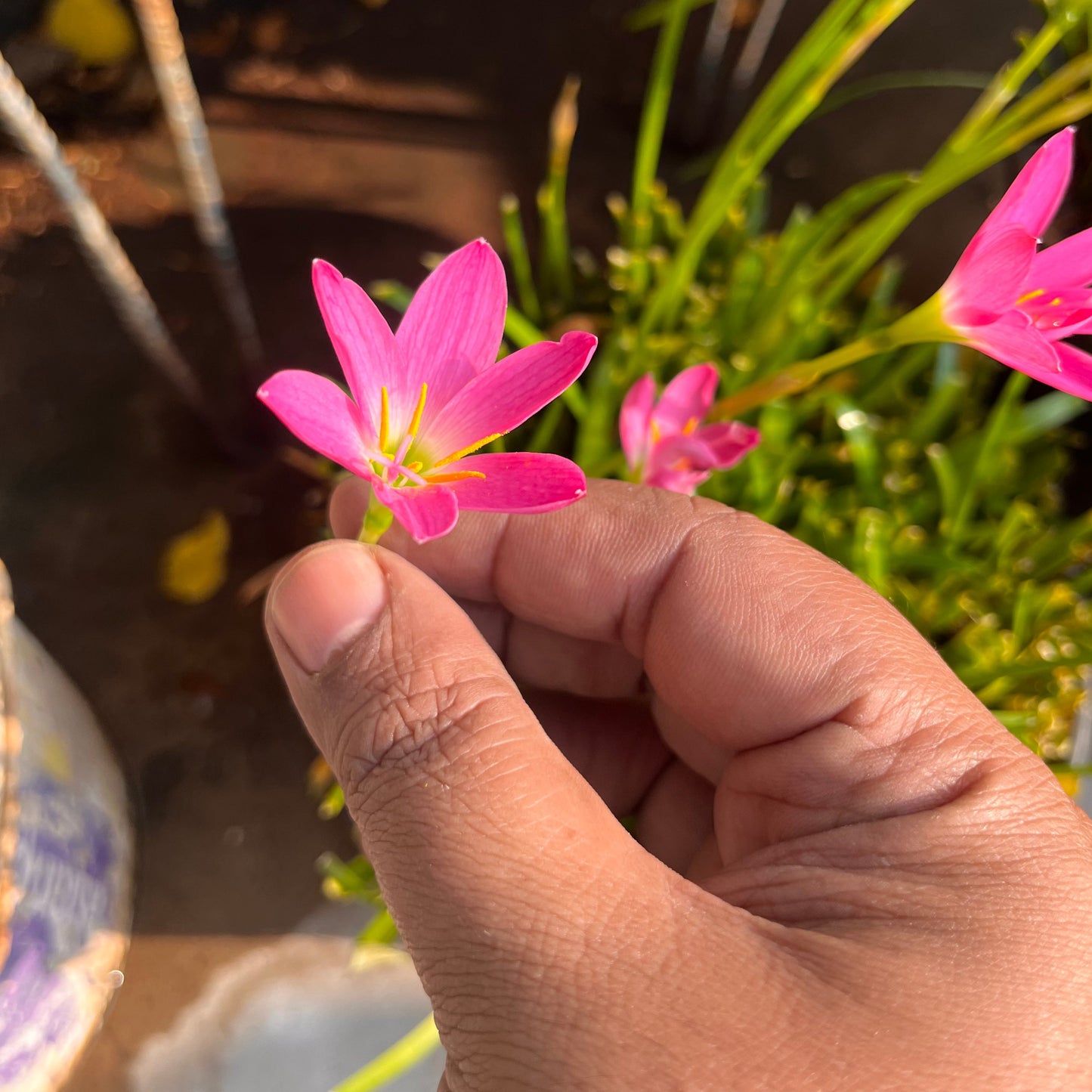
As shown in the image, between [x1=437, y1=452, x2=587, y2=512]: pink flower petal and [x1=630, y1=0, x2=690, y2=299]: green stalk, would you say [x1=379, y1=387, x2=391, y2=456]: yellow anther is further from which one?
[x1=630, y1=0, x2=690, y2=299]: green stalk

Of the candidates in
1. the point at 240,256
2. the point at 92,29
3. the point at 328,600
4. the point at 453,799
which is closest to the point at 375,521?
the point at 328,600

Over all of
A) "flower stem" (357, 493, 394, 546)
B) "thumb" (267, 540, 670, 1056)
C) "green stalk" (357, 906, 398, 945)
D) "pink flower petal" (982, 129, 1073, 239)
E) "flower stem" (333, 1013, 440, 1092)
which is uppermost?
"pink flower petal" (982, 129, 1073, 239)

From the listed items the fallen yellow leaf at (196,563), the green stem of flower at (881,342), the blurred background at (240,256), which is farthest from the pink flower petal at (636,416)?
the fallen yellow leaf at (196,563)

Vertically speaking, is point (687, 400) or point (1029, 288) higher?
point (1029, 288)

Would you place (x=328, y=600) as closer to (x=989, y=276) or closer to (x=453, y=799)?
(x=453, y=799)

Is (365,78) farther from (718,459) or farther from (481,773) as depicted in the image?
(481,773)

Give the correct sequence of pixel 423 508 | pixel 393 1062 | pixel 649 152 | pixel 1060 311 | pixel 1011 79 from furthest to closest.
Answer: pixel 649 152 < pixel 393 1062 < pixel 1011 79 < pixel 1060 311 < pixel 423 508

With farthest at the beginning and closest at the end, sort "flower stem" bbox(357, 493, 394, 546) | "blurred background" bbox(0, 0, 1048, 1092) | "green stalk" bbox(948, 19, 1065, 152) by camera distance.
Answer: "blurred background" bbox(0, 0, 1048, 1092), "green stalk" bbox(948, 19, 1065, 152), "flower stem" bbox(357, 493, 394, 546)

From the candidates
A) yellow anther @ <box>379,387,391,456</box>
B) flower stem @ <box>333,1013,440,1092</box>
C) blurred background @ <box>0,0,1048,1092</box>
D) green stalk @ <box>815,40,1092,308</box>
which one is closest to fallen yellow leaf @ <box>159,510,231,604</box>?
Result: blurred background @ <box>0,0,1048,1092</box>
